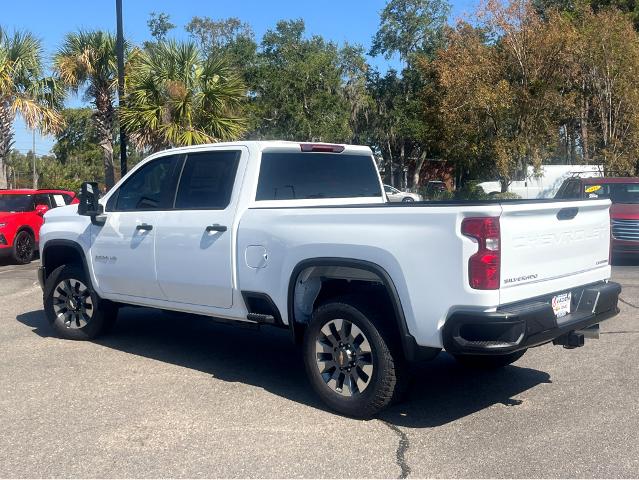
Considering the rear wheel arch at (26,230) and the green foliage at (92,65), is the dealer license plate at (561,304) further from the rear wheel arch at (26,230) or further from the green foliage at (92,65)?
the green foliage at (92,65)

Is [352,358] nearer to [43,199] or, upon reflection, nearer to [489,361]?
[489,361]

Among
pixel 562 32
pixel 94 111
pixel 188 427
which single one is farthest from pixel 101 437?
pixel 562 32

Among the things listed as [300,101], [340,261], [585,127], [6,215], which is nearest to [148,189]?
[340,261]

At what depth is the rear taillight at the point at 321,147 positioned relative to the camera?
6.68 m

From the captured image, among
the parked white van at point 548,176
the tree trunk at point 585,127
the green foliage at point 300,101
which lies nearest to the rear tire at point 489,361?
the parked white van at point 548,176

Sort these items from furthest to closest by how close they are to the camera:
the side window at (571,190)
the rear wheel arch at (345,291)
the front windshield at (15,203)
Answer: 1. the front windshield at (15,203)
2. the side window at (571,190)
3. the rear wheel arch at (345,291)

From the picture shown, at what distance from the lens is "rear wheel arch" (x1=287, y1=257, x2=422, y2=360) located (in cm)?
494

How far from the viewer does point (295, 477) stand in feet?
14.1

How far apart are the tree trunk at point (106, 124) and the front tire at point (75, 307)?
42.5ft

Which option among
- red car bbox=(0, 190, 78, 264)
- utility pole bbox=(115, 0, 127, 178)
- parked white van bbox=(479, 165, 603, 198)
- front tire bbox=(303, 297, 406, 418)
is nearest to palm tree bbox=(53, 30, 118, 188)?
utility pole bbox=(115, 0, 127, 178)

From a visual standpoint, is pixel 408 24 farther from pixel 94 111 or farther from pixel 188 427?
pixel 188 427

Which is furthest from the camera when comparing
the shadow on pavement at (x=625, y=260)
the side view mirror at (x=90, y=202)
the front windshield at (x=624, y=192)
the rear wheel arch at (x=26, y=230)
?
the rear wheel arch at (x=26, y=230)

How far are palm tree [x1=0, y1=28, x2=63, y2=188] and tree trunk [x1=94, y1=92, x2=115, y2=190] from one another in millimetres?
1414

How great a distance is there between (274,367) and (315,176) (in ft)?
5.84
